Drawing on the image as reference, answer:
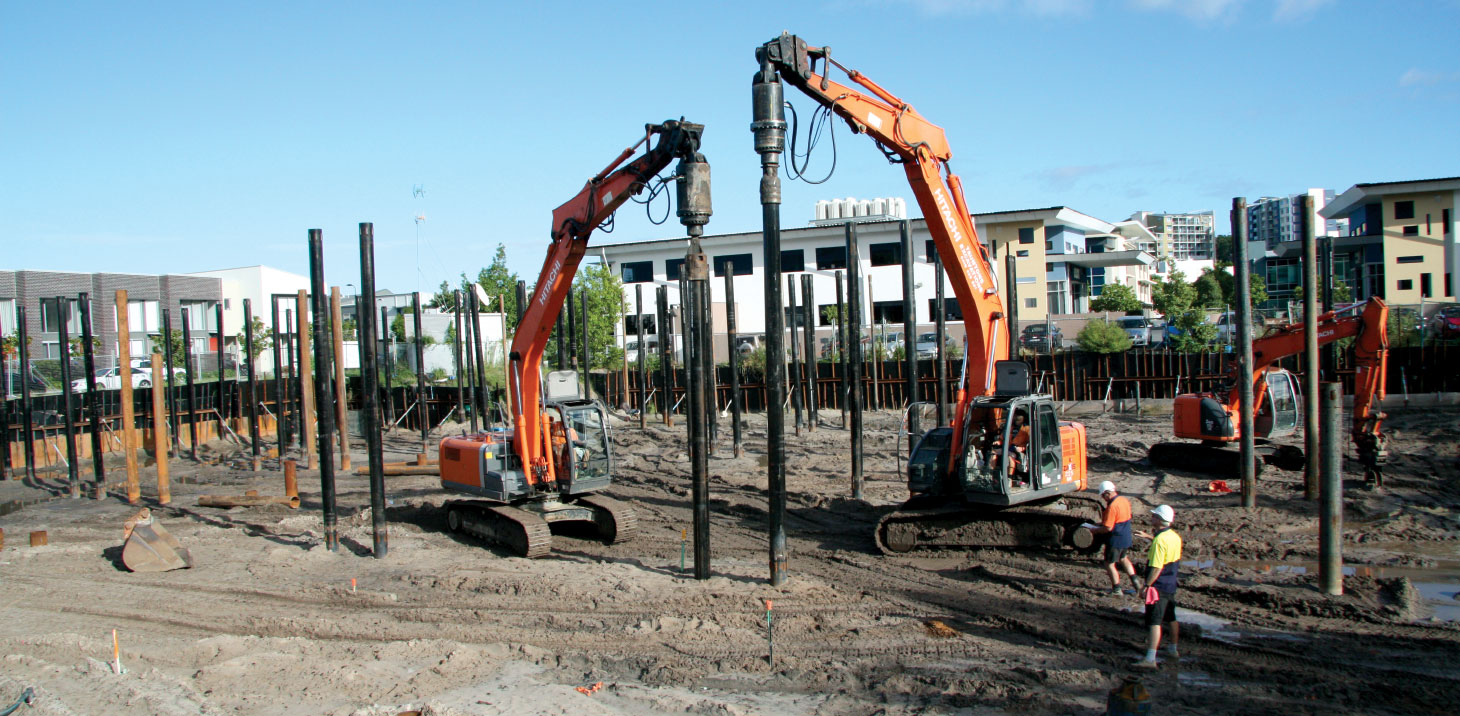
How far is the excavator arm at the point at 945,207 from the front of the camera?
11.8 metres

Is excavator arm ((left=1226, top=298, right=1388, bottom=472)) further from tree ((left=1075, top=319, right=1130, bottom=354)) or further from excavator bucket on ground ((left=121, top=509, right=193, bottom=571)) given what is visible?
excavator bucket on ground ((left=121, top=509, right=193, bottom=571))

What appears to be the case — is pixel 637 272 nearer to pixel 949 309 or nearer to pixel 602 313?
pixel 602 313

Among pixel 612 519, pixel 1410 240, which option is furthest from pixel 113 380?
pixel 1410 240

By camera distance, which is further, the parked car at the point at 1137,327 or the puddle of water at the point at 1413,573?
the parked car at the point at 1137,327

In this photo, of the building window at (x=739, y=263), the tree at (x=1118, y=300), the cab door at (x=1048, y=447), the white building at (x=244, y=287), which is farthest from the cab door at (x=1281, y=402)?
the white building at (x=244, y=287)

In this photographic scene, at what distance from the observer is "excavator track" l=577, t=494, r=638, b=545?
13695 mm

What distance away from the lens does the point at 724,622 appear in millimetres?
9742

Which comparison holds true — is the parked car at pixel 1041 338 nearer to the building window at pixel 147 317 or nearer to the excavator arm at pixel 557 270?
the excavator arm at pixel 557 270

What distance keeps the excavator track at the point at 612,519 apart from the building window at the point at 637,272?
1360 inches

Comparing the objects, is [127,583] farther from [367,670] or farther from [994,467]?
[994,467]

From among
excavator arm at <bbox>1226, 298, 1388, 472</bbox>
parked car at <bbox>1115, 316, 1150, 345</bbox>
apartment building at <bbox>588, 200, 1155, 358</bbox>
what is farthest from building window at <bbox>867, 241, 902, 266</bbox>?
excavator arm at <bbox>1226, 298, 1388, 472</bbox>

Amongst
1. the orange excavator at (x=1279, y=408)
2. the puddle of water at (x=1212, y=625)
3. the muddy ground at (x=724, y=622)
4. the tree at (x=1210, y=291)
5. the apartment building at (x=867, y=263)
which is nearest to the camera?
the muddy ground at (x=724, y=622)

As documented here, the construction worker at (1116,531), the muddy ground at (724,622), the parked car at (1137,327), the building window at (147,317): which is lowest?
the muddy ground at (724,622)

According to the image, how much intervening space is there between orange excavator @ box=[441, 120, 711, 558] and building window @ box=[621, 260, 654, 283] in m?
34.5
